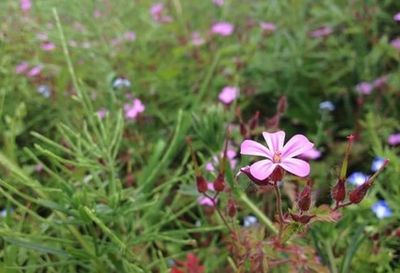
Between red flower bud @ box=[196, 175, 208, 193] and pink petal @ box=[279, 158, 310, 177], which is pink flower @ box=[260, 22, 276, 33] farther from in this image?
pink petal @ box=[279, 158, 310, 177]

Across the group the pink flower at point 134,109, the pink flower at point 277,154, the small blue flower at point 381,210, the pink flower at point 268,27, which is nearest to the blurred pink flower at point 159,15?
the pink flower at point 268,27

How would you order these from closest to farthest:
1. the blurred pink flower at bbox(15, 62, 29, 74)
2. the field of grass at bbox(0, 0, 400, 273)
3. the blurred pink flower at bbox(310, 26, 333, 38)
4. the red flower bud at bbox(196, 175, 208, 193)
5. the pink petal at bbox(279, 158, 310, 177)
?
the pink petal at bbox(279, 158, 310, 177), the red flower bud at bbox(196, 175, 208, 193), the field of grass at bbox(0, 0, 400, 273), the blurred pink flower at bbox(15, 62, 29, 74), the blurred pink flower at bbox(310, 26, 333, 38)

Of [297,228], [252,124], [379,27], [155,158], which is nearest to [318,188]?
[252,124]

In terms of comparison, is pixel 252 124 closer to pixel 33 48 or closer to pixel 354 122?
pixel 354 122

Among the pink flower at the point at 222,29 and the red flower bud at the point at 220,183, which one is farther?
the pink flower at the point at 222,29

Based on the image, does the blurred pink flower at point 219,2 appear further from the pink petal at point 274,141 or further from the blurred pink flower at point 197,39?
the pink petal at point 274,141

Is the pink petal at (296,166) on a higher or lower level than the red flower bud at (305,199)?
higher

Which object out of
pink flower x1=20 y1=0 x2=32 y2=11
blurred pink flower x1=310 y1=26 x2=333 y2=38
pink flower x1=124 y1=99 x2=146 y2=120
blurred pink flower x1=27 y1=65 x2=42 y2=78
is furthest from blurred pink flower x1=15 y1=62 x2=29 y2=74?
blurred pink flower x1=310 y1=26 x2=333 y2=38
